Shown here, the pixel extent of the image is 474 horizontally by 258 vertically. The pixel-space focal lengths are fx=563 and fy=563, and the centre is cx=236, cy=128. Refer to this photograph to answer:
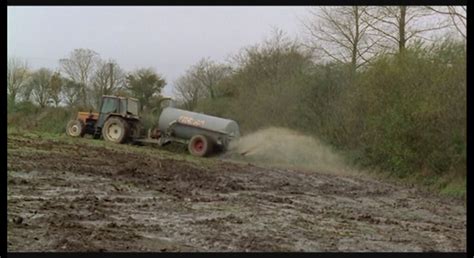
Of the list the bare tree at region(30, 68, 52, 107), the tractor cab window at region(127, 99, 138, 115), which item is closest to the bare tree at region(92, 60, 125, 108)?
the bare tree at region(30, 68, 52, 107)

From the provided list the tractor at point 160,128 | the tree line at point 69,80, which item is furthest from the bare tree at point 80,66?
the tractor at point 160,128

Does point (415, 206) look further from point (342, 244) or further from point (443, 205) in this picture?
point (342, 244)

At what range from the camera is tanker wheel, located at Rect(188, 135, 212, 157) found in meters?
15.0

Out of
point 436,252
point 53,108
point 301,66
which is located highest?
point 301,66

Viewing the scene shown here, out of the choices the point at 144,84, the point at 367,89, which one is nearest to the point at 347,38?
the point at 367,89

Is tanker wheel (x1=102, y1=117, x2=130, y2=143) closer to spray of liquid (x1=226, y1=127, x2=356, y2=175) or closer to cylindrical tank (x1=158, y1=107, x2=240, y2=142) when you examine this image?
cylindrical tank (x1=158, y1=107, x2=240, y2=142)

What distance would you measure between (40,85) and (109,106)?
318 inches

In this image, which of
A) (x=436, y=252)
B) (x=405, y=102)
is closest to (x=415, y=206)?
(x=405, y=102)

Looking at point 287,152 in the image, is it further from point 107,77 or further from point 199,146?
point 107,77

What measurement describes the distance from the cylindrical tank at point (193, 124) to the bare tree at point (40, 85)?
734cm

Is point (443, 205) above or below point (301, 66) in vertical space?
below

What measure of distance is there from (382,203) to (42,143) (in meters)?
8.53

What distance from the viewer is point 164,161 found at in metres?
12.4

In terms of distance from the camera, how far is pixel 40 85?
773cm
